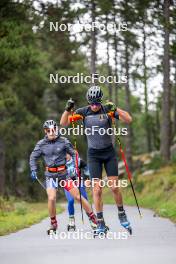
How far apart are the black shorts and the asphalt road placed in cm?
116

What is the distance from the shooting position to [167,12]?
1405 inches

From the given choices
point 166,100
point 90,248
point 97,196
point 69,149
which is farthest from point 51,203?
point 166,100

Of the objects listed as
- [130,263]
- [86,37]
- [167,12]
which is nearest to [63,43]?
[86,37]

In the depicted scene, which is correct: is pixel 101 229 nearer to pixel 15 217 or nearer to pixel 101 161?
pixel 101 161

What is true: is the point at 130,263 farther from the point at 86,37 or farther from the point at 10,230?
the point at 86,37

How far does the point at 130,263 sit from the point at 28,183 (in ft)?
155

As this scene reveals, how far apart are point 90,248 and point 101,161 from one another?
1.84 m

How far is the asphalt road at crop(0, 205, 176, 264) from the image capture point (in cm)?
973

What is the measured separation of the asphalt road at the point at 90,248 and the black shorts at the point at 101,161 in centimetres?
116

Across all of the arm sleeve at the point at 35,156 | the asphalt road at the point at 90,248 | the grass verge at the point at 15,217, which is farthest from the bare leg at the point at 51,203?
the grass verge at the point at 15,217

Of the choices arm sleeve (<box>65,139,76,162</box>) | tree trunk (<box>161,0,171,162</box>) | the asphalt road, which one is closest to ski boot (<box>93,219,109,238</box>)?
the asphalt road

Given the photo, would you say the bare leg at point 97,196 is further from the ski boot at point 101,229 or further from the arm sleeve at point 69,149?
the arm sleeve at point 69,149

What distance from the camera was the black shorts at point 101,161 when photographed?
1228 cm

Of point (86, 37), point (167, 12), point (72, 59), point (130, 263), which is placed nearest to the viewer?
point (130, 263)
